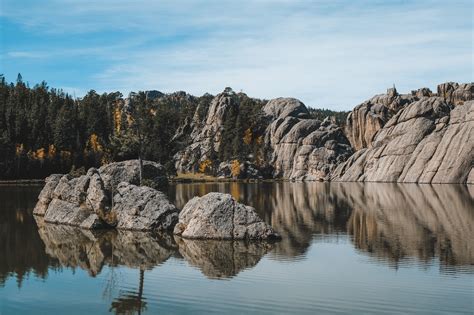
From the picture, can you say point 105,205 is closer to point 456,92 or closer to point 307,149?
point 307,149

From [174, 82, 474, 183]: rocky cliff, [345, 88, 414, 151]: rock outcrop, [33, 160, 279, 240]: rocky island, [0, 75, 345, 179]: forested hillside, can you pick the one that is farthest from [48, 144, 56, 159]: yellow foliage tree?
[33, 160, 279, 240]: rocky island

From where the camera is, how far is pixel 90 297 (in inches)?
1106

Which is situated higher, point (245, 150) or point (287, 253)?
point (245, 150)

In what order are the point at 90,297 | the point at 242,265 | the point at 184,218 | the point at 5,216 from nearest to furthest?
1. the point at 90,297
2. the point at 242,265
3. the point at 184,218
4. the point at 5,216

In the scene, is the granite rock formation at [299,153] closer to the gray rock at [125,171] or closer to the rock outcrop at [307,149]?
the rock outcrop at [307,149]

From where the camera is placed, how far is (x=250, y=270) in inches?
1339

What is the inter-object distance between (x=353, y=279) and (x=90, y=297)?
14235mm

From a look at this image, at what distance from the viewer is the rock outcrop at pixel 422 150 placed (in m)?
137

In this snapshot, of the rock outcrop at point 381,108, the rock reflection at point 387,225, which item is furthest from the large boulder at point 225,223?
the rock outcrop at point 381,108

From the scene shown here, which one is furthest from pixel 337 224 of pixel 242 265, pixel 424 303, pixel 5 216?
pixel 5 216

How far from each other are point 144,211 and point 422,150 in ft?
361

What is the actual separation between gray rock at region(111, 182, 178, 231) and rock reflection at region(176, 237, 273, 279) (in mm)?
4737

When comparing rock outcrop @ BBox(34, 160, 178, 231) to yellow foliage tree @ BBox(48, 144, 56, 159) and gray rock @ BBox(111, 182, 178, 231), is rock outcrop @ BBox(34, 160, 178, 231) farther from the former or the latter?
yellow foliage tree @ BBox(48, 144, 56, 159)

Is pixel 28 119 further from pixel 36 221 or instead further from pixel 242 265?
pixel 242 265
